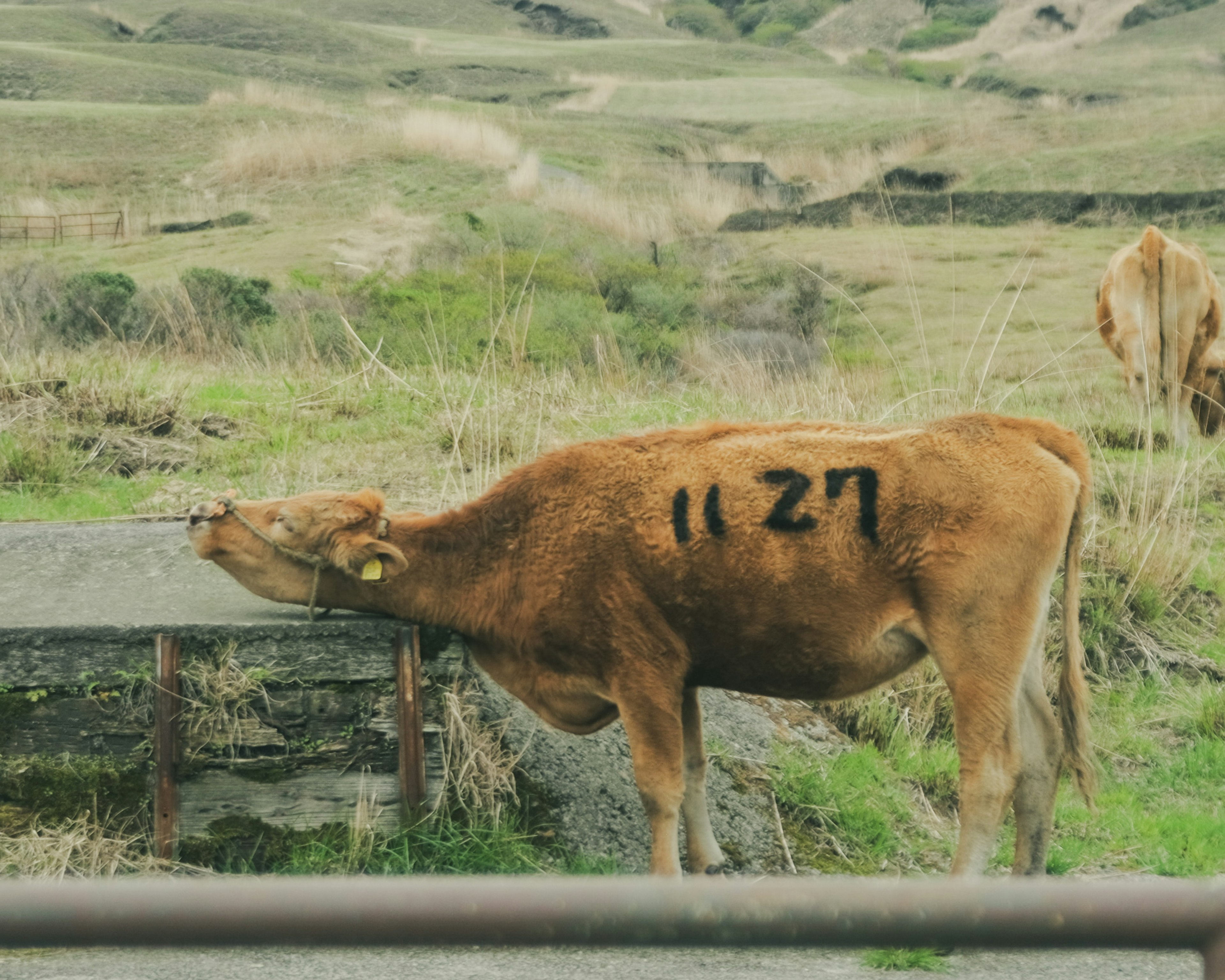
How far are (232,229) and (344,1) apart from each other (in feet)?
263

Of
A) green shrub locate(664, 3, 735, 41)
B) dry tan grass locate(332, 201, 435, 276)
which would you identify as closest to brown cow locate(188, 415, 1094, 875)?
dry tan grass locate(332, 201, 435, 276)

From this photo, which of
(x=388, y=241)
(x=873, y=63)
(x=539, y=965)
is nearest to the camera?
(x=539, y=965)

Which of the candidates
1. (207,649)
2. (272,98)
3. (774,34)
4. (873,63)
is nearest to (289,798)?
(207,649)

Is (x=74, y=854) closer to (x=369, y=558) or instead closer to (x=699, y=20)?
(x=369, y=558)

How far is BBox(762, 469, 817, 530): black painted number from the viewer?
17.4ft

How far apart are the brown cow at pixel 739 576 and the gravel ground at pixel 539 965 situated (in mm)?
473

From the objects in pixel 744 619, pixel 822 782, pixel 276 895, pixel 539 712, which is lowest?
pixel 822 782

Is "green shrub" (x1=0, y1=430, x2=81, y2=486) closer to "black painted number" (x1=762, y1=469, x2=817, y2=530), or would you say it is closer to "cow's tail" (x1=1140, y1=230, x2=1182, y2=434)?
"black painted number" (x1=762, y1=469, x2=817, y2=530)

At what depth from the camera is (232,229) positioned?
104 ft

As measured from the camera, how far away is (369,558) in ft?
18.5


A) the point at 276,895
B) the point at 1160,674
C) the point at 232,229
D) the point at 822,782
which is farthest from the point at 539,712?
the point at 232,229

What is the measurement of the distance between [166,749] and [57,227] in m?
29.5

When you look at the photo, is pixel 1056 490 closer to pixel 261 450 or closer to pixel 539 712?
pixel 539 712

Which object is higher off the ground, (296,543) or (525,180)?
(296,543)
